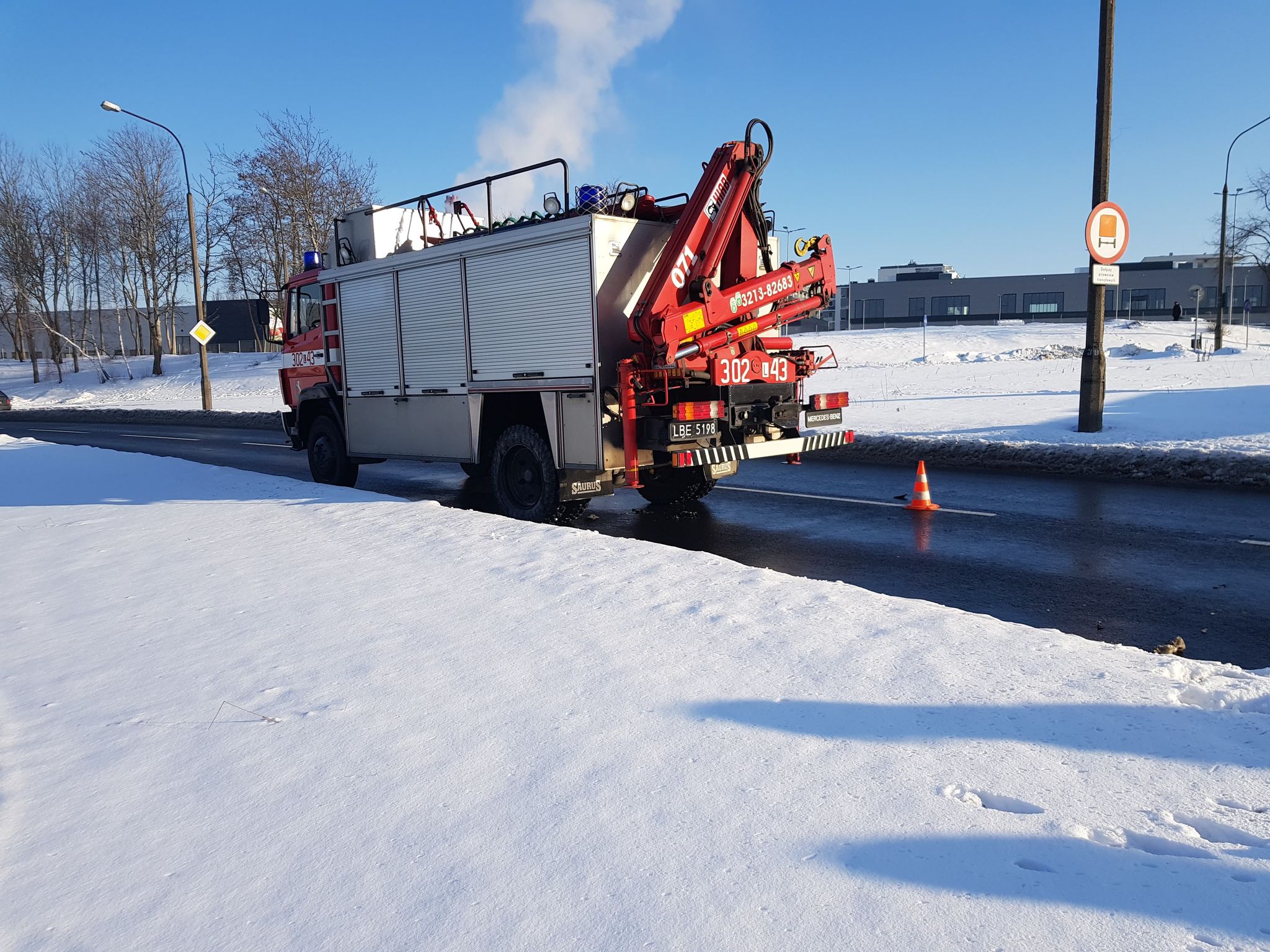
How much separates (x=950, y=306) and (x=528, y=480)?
9327 cm

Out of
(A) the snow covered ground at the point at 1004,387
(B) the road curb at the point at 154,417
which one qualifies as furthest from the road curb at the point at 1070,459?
(B) the road curb at the point at 154,417

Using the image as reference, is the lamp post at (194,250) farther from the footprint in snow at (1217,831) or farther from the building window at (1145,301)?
the building window at (1145,301)

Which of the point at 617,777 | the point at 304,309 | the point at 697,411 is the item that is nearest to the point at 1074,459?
the point at 697,411

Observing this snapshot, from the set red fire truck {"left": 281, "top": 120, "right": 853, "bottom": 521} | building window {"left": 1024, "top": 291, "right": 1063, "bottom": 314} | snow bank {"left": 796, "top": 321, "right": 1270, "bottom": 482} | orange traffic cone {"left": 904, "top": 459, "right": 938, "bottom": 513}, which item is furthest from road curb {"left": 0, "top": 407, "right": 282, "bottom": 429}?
building window {"left": 1024, "top": 291, "right": 1063, "bottom": 314}

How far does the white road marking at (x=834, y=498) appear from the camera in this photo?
9.23 metres

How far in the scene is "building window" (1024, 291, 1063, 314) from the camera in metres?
91.1

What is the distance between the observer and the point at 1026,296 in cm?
9219

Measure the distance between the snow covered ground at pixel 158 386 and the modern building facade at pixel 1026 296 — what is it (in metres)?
52.0

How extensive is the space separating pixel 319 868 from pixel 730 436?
6.68 metres

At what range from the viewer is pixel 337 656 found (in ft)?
15.0

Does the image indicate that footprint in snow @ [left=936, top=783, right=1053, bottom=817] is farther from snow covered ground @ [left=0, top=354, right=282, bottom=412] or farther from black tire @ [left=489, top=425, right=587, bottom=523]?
snow covered ground @ [left=0, top=354, right=282, bottom=412]

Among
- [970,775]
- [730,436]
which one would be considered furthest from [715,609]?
[730,436]

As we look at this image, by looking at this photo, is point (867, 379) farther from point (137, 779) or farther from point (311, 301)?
point (137, 779)

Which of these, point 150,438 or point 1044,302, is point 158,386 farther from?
point 1044,302
